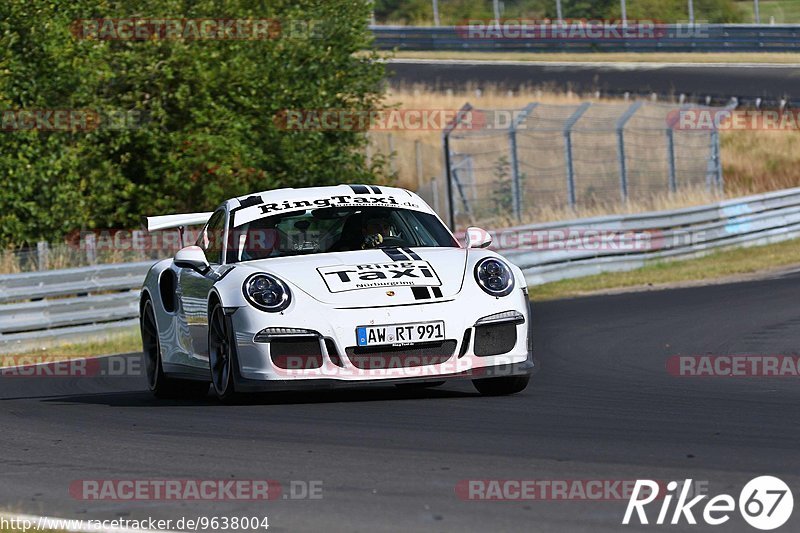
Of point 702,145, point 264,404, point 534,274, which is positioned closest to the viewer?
point 264,404

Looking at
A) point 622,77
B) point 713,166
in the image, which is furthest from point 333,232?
point 622,77

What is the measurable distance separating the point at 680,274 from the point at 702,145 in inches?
433

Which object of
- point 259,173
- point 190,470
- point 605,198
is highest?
point 190,470

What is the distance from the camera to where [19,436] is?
832 cm

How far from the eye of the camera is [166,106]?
25.2m

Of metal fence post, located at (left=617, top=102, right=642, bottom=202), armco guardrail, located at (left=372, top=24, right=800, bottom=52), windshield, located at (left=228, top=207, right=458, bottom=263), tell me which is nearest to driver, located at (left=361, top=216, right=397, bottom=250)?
windshield, located at (left=228, top=207, right=458, bottom=263)

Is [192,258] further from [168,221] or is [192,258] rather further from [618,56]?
[618,56]

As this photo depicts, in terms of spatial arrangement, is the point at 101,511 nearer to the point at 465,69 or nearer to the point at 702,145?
the point at 702,145

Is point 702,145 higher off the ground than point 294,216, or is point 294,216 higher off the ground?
point 294,216

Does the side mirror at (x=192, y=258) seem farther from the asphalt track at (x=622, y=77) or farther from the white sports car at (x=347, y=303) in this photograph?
the asphalt track at (x=622, y=77)

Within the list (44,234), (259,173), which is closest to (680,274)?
(259,173)

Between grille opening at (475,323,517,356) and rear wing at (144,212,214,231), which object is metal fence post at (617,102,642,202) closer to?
rear wing at (144,212,214,231)

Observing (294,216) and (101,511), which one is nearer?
(101,511)

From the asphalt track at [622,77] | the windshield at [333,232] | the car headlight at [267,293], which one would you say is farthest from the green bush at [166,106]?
the asphalt track at [622,77]
